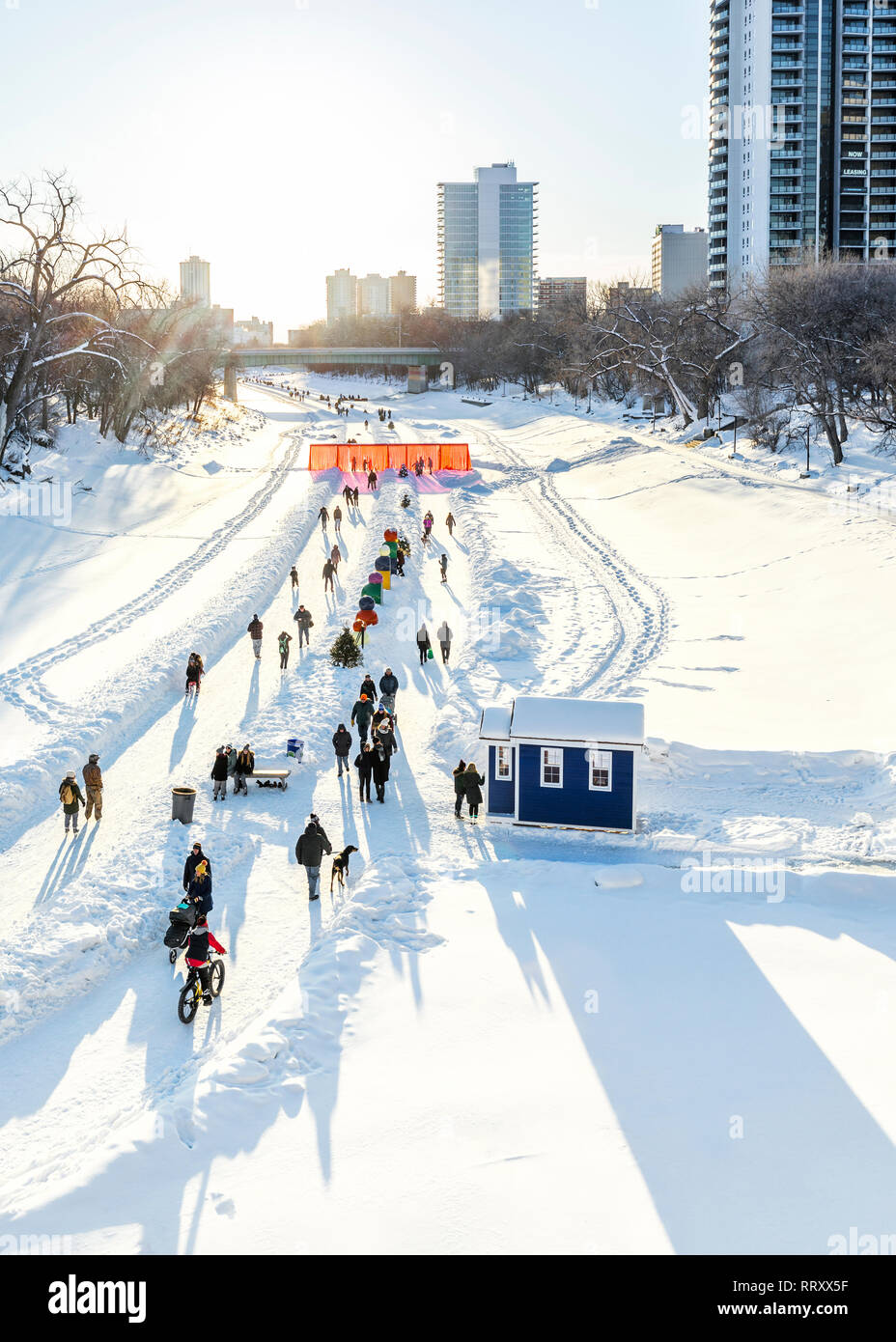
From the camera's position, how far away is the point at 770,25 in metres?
111

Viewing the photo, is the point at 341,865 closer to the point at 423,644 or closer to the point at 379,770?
the point at 379,770

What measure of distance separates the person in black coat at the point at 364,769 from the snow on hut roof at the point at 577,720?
243 cm

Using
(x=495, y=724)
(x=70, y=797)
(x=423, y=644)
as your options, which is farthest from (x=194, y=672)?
(x=495, y=724)

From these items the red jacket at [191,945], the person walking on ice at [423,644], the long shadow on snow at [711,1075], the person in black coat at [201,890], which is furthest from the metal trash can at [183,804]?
the person walking on ice at [423,644]

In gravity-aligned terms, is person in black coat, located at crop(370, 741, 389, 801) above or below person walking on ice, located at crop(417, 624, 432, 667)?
below

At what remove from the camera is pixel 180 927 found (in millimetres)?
12922

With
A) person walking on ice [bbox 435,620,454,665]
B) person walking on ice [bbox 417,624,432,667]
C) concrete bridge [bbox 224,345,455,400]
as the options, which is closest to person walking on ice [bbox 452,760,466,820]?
person walking on ice [bbox 435,620,454,665]

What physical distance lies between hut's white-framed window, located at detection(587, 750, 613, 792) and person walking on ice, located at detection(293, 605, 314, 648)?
37.0 ft

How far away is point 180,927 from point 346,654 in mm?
12680

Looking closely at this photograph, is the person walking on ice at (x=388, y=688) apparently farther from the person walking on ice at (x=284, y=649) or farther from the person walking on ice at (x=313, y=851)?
the person walking on ice at (x=313, y=851)

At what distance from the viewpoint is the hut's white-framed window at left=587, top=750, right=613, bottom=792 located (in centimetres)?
1720

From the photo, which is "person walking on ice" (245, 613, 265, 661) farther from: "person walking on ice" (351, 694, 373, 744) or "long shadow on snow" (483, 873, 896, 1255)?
"long shadow on snow" (483, 873, 896, 1255)

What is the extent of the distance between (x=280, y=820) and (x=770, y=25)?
12095 centimetres
